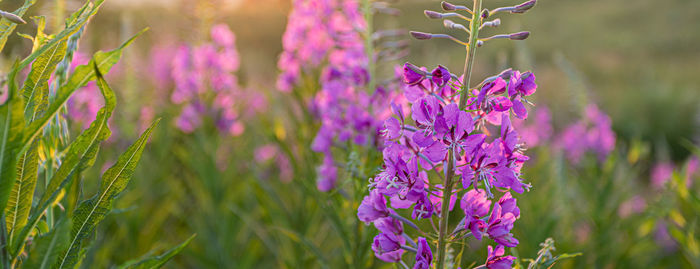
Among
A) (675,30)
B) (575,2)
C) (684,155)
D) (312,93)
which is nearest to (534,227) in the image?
(312,93)

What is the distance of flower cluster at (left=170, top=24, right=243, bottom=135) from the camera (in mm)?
3869

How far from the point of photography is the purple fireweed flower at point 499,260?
41.1 inches

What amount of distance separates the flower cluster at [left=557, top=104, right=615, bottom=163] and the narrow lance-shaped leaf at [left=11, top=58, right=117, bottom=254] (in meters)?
3.74

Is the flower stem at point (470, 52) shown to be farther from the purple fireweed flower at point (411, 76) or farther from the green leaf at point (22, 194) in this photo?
the green leaf at point (22, 194)

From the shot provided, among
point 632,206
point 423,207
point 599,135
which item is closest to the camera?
point 423,207

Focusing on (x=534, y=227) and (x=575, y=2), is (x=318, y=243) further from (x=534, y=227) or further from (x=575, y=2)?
(x=575, y=2)

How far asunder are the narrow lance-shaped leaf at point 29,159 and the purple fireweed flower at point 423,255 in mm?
800

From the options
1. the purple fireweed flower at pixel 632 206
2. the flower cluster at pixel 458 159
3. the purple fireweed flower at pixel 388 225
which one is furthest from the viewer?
the purple fireweed flower at pixel 632 206

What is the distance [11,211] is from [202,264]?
297cm

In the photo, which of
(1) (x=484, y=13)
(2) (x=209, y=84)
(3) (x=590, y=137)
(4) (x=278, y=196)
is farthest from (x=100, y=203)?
(3) (x=590, y=137)

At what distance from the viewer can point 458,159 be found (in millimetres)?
1032

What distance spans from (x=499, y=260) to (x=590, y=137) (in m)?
3.26

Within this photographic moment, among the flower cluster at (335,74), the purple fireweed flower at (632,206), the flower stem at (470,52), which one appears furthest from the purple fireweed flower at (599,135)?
the flower stem at (470,52)

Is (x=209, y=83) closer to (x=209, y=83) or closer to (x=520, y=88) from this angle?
(x=209, y=83)
